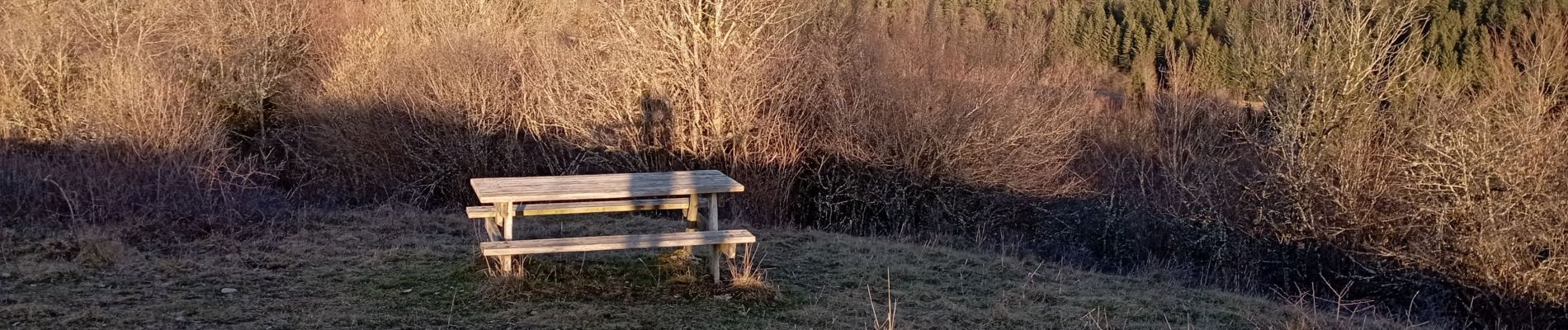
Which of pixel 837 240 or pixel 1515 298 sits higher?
pixel 837 240

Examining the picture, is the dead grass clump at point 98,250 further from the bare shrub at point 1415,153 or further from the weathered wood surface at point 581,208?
the bare shrub at point 1415,153

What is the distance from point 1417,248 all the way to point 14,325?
1150cm

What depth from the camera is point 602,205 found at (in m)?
6.98

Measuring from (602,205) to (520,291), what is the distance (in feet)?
3.15

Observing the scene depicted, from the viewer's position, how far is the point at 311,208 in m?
10.3

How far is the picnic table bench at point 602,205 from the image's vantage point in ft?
19.6

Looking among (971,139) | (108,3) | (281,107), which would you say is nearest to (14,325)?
(971,139)

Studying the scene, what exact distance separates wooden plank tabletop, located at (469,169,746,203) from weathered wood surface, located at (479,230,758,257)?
233 mm

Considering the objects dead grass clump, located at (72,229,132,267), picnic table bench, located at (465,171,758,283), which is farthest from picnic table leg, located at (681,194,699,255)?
dead grass clump, located at (72,229,132,267)

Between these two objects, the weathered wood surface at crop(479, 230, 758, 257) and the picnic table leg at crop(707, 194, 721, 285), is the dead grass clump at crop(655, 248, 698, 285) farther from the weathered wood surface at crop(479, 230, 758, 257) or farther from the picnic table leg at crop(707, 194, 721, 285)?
the weathered wood surface at crop(479, 230, 758, 257)

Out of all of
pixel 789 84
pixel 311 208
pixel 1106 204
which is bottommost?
pixel 1106 204

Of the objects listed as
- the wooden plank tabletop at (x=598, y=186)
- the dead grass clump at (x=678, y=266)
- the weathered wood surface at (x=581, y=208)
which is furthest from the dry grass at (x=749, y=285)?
the weathered wood surface at (x=581, y=208)

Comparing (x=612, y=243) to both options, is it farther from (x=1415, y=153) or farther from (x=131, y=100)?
(x=131, y=100)

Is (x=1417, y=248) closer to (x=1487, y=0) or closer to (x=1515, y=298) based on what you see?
(x=1515, y=298)
